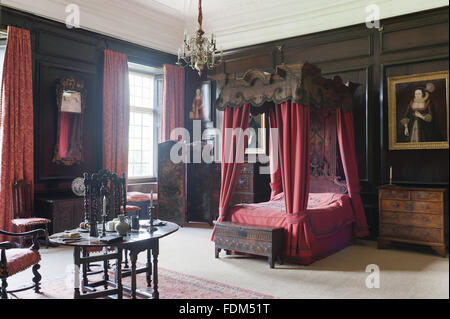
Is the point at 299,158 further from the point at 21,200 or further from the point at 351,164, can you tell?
the point at 21,200

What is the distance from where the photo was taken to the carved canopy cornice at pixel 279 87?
15.2 feet

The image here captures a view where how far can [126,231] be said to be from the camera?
351 centimetres

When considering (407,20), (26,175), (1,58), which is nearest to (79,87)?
(1,58)

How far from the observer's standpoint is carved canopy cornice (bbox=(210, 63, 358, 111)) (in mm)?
4621

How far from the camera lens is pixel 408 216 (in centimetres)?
531

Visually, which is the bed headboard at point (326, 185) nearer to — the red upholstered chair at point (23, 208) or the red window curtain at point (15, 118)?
the red upholstered chair at point (23, 208)

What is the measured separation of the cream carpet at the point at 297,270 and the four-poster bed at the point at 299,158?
0.97ft

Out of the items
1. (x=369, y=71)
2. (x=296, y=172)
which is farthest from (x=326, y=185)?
(x=369, y=71)

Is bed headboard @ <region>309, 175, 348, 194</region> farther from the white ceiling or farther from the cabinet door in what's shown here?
the cabinet door

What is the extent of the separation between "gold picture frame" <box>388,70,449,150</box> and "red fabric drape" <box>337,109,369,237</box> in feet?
2.24

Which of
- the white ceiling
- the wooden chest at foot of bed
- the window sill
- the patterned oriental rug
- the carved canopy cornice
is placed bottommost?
the patterned oriental rug

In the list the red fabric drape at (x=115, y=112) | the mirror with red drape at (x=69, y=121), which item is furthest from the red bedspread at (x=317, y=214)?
the mirror with red drape at (x=69, y=121)

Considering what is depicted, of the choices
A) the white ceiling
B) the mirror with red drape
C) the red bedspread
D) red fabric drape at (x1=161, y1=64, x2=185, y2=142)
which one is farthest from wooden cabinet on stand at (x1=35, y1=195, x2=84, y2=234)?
the white ceiling

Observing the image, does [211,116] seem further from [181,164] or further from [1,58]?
[1,58]
